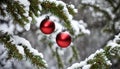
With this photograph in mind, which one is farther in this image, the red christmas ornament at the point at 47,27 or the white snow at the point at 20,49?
the red christmas ornament at the point at 47,27

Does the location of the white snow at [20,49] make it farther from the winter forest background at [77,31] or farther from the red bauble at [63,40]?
the red bauble at [63,40]

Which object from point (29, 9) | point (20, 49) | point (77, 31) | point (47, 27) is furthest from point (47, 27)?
point (77, 31)

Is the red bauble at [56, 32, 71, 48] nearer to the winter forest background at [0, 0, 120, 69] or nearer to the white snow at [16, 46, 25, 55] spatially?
the winter forest background at [0, 0, 120, 69]

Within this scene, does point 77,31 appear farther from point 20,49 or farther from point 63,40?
point 20,49

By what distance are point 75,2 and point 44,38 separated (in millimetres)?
1345

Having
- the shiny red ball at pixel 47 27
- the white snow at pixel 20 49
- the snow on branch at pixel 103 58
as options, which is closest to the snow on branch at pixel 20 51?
the white snow at pixel 20 49

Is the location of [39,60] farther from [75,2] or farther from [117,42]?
[75,2]

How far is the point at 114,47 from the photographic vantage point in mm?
1903

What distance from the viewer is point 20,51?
177 cm

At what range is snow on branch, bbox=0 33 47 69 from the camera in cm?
177

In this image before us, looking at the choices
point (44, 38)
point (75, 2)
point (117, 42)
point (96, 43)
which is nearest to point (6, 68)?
point (44, 38)

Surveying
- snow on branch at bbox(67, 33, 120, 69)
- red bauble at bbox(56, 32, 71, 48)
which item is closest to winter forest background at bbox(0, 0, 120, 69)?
snow on branch at bbox(67, 33, 120, 69)

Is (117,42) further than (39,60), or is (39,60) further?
(117,42)

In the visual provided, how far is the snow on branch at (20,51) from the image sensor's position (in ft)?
5.81
